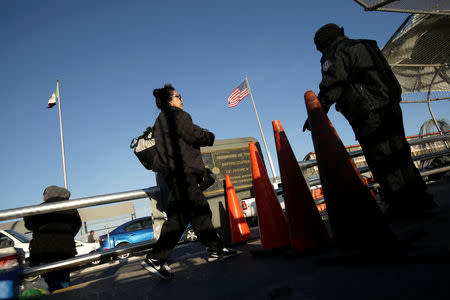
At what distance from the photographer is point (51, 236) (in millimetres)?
3047

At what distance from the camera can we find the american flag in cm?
1849

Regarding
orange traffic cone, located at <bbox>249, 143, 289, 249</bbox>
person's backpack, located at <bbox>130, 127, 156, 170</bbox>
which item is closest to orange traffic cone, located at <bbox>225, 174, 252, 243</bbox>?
orange traffic cone, located at <bbox>249, 143, 289, 249</bbox>

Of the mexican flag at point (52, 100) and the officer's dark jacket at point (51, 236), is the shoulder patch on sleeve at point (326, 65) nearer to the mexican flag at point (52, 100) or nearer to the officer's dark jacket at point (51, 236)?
the officer's dark jacket at point (51, 236)

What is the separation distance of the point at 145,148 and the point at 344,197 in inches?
81.4

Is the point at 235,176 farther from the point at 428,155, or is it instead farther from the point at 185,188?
the point at 428,155

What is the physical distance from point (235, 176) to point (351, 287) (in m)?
3.08

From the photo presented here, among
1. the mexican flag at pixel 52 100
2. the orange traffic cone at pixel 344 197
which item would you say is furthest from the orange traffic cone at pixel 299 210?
the mexican flag at pixel 52 100

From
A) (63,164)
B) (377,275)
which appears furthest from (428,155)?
(63,164)

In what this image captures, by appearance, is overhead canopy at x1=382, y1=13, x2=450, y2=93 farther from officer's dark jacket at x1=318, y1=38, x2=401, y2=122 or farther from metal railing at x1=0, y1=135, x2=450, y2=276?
metal railing at x1=0, y1=135, x2=450, y2=276

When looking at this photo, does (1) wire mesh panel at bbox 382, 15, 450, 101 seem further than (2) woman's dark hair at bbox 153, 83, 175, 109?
Yes

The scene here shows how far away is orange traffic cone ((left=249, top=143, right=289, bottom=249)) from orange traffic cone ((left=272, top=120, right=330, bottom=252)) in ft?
1.29

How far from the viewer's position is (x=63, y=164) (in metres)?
16.3

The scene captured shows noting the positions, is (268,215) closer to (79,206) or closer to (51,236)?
(79,206)

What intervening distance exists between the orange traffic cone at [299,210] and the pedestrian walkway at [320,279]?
8.5 inches
